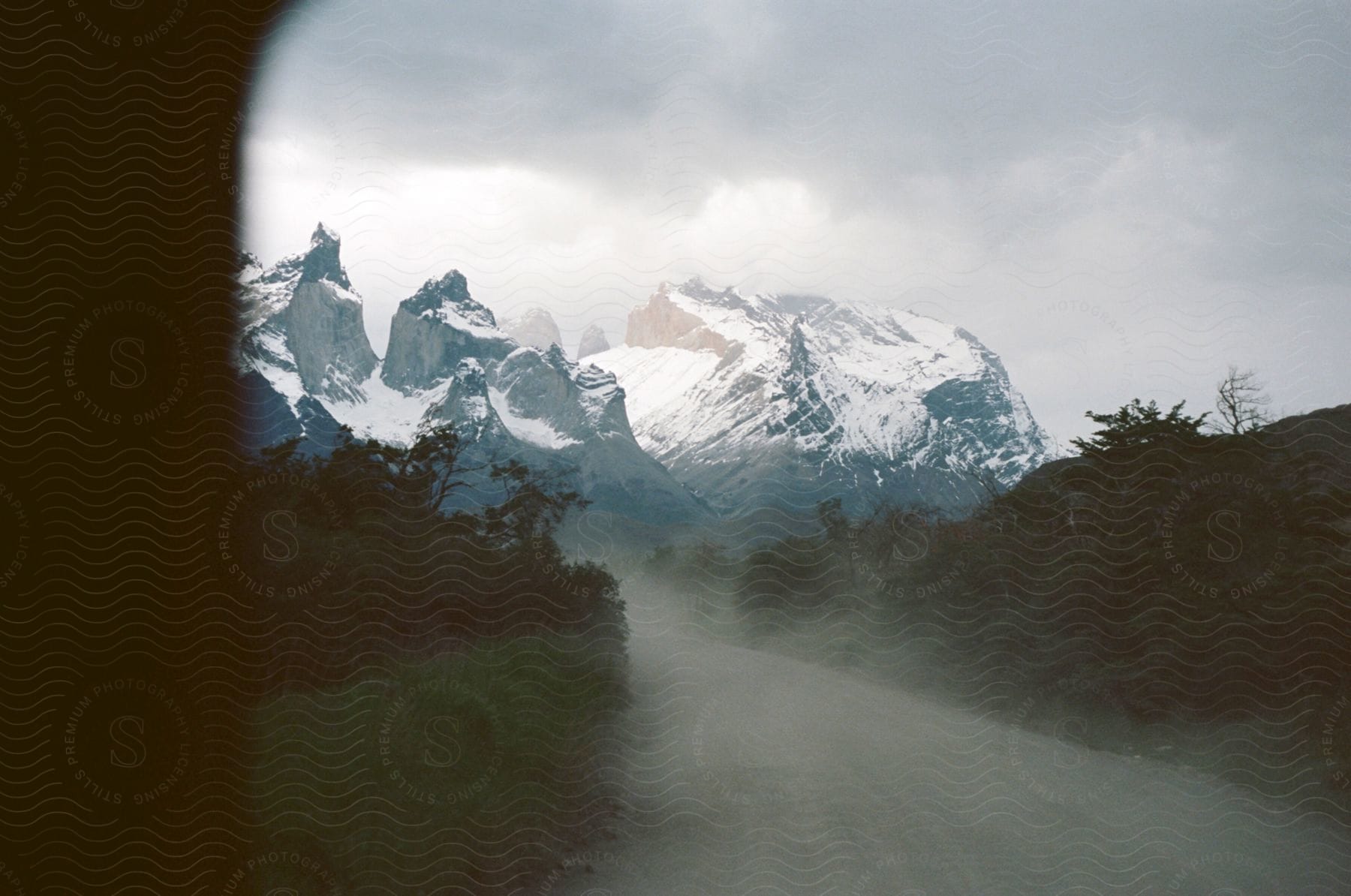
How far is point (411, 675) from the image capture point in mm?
3162

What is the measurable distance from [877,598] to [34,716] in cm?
296

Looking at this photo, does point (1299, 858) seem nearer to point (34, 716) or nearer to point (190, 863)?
point (190, 863)

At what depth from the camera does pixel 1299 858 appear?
11.8 ft

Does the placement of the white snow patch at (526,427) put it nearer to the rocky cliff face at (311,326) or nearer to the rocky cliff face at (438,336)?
the rocky cliff face at (438,336)

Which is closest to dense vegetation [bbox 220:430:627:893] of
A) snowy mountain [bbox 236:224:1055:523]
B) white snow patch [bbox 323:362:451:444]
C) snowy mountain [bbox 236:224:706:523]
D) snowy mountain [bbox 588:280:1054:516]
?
white snow patch [bbox 323:362:451:444]

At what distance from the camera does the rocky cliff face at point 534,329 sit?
3793 mm

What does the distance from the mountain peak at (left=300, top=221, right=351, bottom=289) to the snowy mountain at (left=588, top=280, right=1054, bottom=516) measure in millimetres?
1035

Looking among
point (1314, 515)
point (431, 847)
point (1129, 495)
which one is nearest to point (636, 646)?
point (431, 847)

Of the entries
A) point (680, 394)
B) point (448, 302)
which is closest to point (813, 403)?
point (680, 394)

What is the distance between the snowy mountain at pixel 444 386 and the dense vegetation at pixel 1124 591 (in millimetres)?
459

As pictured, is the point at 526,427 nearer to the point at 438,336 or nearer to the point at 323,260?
the point at 438,336

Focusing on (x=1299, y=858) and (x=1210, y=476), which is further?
(x=1210, y=476)

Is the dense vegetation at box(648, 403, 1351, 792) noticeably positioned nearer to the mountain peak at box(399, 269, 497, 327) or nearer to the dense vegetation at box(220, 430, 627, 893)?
the dense vegetation at box(220, 430, 627, 893)

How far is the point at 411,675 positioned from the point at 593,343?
1476mm
